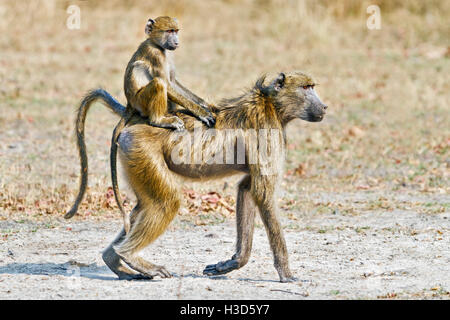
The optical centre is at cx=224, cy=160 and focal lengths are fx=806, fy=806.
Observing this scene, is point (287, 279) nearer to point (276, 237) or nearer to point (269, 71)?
point (276, 237)

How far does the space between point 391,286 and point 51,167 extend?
211 inches

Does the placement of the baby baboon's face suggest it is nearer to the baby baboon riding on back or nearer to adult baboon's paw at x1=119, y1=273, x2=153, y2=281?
the baby baboon riding on back

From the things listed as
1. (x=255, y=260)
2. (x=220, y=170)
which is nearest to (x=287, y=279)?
(x=255, y=260)

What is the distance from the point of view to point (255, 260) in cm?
697

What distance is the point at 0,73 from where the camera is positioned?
1453 cm

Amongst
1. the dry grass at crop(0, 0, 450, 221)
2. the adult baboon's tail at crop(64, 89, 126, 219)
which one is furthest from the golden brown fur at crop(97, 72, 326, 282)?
the dry grass at crop(0, 0, 450, 221)

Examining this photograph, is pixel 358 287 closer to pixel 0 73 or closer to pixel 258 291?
pixel 258 291

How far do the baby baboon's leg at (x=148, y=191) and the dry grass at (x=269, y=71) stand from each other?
88cm

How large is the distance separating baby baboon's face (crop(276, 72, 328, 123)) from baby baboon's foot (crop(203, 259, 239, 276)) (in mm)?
1218

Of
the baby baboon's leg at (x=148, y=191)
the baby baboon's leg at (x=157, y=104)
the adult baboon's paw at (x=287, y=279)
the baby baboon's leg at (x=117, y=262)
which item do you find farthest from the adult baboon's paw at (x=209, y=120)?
the adult baboon's paw at (x=287, y=279)

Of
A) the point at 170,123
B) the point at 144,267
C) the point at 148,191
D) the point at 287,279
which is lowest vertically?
the point at 287,279

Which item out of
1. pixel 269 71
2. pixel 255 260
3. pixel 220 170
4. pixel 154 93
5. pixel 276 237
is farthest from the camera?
pixel 269 71

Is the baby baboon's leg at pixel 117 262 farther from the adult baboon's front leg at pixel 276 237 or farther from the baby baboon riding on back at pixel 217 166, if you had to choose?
the adult baboon's front leg at pixel 276 237

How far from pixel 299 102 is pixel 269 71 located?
9182 mm
